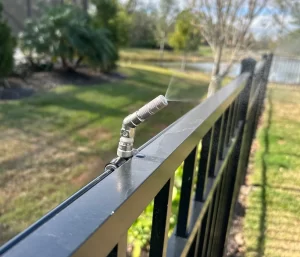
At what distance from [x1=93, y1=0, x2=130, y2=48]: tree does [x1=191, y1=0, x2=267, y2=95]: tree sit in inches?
181

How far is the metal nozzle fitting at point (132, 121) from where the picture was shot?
0.59 meters

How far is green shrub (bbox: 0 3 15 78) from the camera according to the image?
18.2 ft

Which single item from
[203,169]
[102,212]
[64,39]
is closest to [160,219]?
[102,212]

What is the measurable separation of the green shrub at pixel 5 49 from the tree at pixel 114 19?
395 cm

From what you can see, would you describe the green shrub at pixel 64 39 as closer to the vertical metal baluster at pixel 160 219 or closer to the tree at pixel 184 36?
the tree at pixel 184 36

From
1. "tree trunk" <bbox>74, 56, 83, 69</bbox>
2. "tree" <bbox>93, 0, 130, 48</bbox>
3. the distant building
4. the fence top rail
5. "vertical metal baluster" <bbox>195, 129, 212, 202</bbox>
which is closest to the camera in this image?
the fence top rail

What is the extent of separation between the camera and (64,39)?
7562mm

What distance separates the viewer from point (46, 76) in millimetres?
7270

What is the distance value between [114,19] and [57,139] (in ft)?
21.4

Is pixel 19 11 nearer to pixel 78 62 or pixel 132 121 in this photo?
pixel 78 62

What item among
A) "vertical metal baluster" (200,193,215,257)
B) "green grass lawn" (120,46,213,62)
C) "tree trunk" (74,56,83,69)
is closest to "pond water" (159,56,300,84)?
"green grass lawn" (120,46,213,62)

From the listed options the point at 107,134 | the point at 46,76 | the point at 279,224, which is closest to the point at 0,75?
the point at 46,76

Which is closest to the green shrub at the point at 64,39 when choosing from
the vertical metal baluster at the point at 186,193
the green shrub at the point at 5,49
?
the green shrub at the point at 5,49

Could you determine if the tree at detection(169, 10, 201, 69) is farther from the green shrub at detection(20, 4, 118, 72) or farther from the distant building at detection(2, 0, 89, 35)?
the distant building at detection(2, 0, 89, 35)
